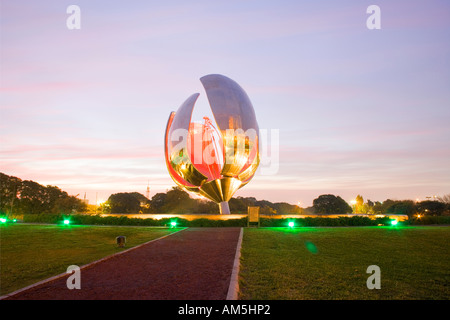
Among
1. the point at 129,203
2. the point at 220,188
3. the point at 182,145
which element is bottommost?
the point at 129,203

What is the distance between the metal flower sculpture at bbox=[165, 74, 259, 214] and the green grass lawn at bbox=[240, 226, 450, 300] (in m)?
9.39

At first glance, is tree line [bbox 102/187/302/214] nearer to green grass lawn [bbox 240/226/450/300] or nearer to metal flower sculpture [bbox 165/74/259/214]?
metal flower sculpture [bbox 165/74/259/214]

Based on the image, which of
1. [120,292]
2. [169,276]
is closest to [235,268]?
[169,276]

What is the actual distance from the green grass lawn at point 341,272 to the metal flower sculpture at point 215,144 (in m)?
9.39

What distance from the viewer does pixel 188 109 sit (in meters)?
19.1

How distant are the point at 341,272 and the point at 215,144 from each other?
1790 centimetres

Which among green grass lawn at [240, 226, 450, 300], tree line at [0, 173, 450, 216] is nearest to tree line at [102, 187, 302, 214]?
tree line at [0, 173, 450, 216]

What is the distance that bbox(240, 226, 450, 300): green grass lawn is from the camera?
447cm

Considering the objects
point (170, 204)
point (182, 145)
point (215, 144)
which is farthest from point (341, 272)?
point (170, 204)

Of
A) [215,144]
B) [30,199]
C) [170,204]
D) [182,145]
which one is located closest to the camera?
[182,145]

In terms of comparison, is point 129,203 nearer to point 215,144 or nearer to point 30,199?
point 30,199

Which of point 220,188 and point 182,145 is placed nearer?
point 182,145

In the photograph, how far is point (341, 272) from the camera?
587 centimetres

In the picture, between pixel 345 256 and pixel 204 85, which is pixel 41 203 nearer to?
pixel 204 85
